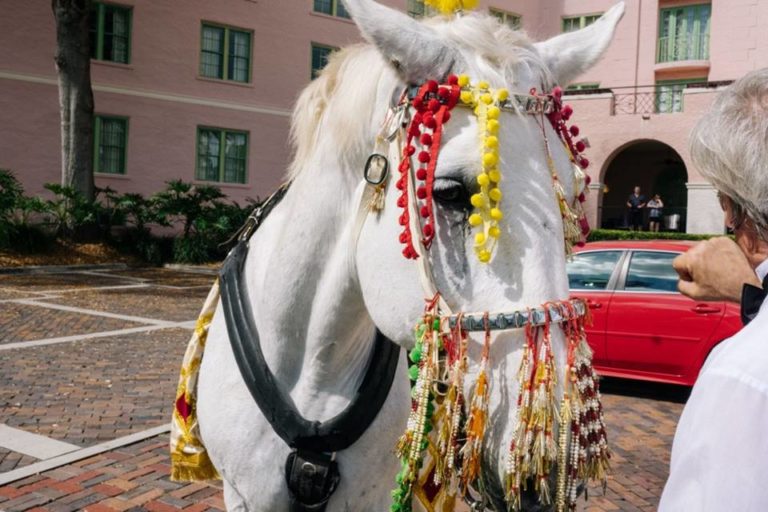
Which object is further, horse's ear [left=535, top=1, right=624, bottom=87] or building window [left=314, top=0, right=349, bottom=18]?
building window [left=314, top=0, right=349, bottom=18]

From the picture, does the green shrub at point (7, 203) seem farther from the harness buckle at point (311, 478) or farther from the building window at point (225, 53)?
the harness buckle at point (311, 478)

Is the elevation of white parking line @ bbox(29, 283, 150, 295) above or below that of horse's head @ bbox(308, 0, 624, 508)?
below

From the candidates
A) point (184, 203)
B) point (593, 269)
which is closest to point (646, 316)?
point (593, 269)

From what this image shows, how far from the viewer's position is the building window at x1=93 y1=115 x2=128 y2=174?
22.8 metres

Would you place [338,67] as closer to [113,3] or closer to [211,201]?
[211,201]

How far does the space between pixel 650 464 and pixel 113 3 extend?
2301 cm

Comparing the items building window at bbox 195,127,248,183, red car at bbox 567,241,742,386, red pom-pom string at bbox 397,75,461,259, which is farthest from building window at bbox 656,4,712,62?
red pom-pom string at bbox 397,75,461,259

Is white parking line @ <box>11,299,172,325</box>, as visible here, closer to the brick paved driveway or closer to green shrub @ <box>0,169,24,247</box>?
the brick paved driveway

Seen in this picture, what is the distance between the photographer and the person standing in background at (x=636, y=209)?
76.4 feet

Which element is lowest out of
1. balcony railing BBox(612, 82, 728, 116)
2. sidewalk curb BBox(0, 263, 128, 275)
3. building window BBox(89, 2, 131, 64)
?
sidewalk curb BBox(0, 263, 128, 275)

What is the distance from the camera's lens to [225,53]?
82.4 ft

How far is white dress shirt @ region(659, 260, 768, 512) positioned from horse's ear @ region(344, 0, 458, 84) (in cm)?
99

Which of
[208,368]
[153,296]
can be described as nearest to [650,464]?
[208,368]

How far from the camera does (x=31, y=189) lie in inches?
838
